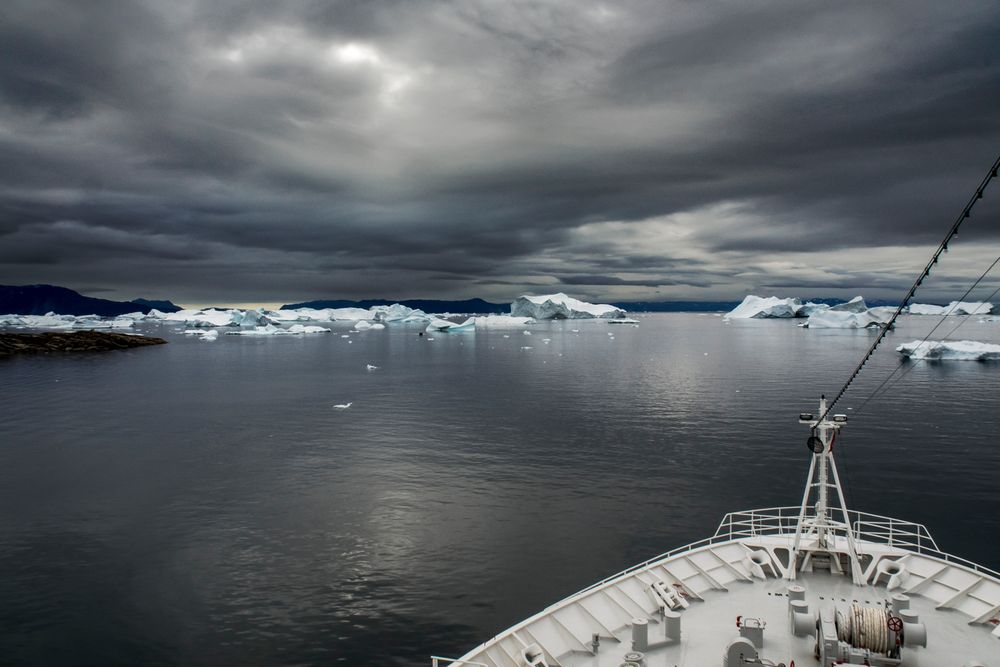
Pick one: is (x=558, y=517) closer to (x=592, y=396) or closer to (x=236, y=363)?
(x=592, y=396)

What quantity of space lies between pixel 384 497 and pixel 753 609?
21618mm

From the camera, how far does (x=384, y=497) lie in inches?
1305

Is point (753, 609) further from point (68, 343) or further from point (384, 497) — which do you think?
point (68, 343)

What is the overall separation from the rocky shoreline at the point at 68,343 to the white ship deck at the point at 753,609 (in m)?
161

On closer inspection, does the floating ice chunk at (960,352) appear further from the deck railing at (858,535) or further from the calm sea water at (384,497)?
the deck railing at (858,535)

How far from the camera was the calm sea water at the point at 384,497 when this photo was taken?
20.5 meters

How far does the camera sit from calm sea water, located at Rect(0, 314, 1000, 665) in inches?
808

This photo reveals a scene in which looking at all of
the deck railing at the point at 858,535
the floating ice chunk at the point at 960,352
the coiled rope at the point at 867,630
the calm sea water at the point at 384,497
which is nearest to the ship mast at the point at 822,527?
the deck railing at the point at 858,535

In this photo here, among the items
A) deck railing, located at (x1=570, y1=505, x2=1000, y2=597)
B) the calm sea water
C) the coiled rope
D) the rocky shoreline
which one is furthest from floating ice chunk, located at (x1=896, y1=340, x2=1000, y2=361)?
the rocky shoreline

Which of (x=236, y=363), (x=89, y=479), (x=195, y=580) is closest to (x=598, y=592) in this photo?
(x=195, y=580)

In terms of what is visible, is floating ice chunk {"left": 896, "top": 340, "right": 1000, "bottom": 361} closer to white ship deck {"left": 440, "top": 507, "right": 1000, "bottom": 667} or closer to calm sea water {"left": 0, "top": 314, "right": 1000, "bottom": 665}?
calm sea water {"left": 0, "top": 314, "right": 1000, "bottom": 665}

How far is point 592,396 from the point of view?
68.8 m

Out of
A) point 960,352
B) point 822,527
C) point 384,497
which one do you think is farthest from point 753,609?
point 960,352

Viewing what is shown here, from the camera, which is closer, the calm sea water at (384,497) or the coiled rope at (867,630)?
the coiled rope at (867,630)
